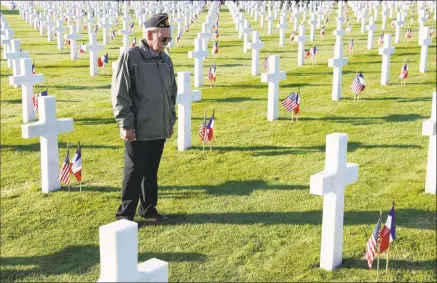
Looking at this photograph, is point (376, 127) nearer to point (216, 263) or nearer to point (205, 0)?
point (216, 263)

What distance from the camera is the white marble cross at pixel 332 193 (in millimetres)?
4477

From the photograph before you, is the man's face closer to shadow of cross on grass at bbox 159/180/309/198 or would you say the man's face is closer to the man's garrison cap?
the man's garrison cap

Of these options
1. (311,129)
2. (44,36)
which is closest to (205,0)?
(44,36)

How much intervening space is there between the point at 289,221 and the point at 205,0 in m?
45.2

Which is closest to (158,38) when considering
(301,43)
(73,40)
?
(301,43)

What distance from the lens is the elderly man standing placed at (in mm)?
5059

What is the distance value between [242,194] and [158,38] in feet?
6.74

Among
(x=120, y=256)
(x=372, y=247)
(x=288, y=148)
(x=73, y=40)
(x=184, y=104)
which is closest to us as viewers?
(x=120, y=256)

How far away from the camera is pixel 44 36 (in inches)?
995

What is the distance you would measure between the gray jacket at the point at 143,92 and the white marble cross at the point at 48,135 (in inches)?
61.0

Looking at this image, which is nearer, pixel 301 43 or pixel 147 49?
pixel 147 49

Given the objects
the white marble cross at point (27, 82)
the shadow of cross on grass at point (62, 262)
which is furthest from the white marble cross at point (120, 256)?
the white marble cross at point (27, 82)

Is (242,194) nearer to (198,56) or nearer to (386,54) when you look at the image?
(198,56)

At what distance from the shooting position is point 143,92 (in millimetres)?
5152
